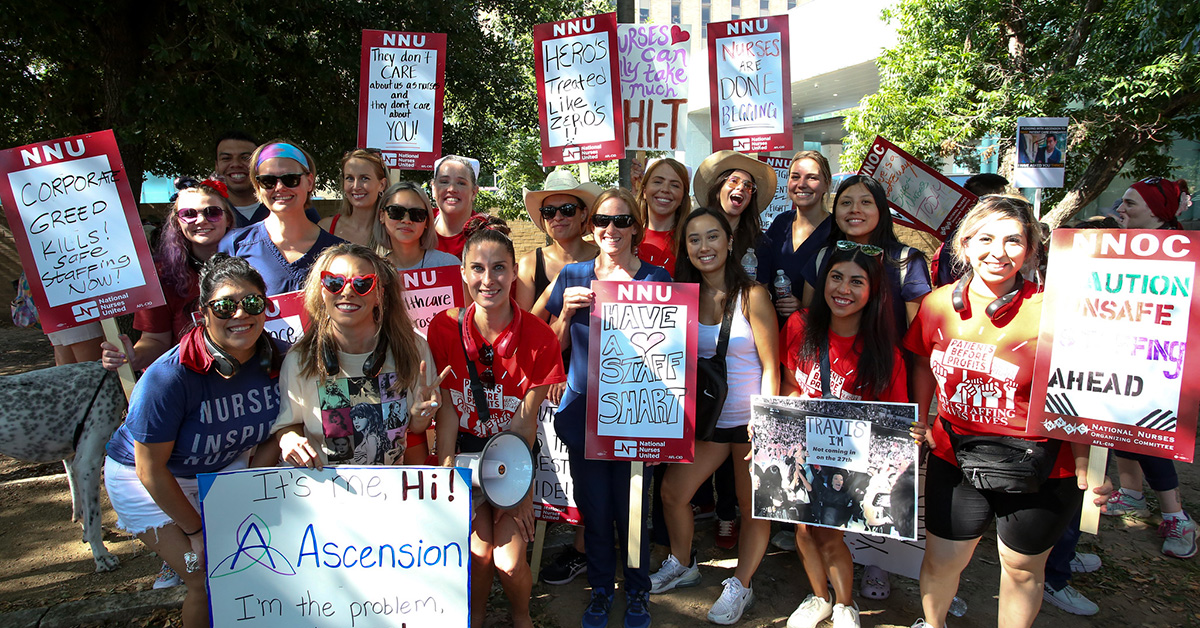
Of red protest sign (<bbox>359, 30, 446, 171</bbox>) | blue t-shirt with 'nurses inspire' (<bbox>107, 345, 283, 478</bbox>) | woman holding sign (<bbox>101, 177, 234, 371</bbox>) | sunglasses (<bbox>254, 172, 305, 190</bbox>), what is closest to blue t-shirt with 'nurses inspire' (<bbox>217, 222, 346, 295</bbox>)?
woman holding sign (<bbox>101, 177, 234, 371</bbox>)

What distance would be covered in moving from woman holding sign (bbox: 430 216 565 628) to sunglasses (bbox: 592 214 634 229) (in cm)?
48

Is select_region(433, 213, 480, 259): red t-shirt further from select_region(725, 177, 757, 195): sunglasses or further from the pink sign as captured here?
select_region(725, 177, 757, 195): sunglasses

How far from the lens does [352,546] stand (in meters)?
2.64

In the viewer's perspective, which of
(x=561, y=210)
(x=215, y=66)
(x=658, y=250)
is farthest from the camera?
(x=215, y=66)

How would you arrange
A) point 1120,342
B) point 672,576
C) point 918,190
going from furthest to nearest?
point 918,190
point 672,576
point 1120,342

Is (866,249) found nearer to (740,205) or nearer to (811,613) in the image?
(740,205)

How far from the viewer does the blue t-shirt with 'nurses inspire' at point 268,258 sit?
347 centimetres

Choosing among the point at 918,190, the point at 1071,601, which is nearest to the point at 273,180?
the point at 918,190

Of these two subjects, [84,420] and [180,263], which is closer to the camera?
[180,263]

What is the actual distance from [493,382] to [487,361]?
10 centimetres

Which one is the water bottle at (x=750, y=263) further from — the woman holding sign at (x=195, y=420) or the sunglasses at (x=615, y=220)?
the woman holding sign at (x=195, y=420)

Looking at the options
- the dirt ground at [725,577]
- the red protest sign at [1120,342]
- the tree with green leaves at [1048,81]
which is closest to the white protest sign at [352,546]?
the dirt ground at [725,577]

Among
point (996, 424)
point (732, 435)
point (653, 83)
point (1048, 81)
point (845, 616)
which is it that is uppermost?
point (1048, 81)

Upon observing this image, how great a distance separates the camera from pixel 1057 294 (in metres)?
2.65
